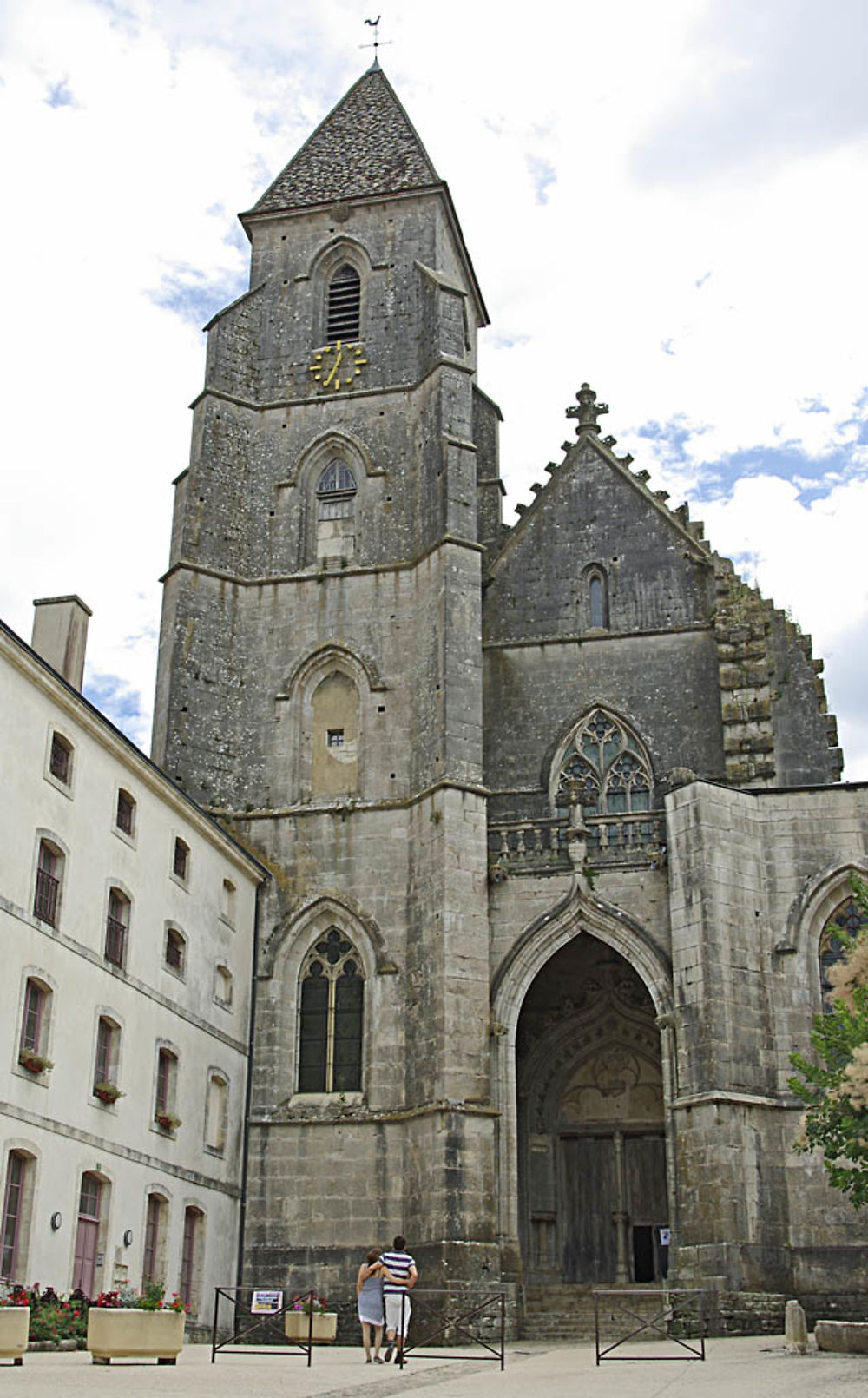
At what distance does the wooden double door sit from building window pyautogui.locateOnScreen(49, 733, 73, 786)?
35.9 ft

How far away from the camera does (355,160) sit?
33750mm

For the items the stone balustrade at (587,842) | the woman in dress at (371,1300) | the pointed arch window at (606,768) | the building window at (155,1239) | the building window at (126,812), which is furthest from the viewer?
the pointed arch window at (606,768)

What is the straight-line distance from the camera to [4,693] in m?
18.4

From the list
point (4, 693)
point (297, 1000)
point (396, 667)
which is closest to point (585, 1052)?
point (297, 1000)

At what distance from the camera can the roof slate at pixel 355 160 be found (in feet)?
107

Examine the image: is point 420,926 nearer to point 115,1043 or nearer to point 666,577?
point 115,1043

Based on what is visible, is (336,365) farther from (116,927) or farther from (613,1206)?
(613,1206)

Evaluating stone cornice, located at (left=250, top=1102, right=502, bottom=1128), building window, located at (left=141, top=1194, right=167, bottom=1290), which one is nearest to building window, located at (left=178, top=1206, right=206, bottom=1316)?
building window, located at (left=141, top=1194, right=167, bottom=1290)

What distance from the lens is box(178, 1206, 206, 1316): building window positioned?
2162 cm

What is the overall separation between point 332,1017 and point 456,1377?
37.1 feet

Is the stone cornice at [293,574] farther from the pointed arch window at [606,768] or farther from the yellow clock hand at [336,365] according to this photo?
the yellow clock hand at [336,365]

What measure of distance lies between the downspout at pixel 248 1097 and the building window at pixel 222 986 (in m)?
0.83

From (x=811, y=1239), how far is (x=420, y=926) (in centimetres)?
750

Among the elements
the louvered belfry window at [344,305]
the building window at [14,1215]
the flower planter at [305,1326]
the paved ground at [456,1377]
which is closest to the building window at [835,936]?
the paved ground at [456,1377]
